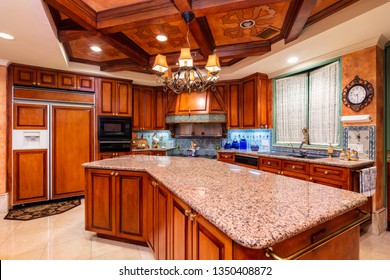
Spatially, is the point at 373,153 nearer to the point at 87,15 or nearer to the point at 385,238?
the point at 385,238

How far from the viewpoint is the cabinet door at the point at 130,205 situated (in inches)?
79.4

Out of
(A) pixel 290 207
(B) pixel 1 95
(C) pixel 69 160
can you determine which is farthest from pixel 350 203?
(B) pixel 1 95

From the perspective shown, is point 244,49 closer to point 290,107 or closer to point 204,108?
point 290,107

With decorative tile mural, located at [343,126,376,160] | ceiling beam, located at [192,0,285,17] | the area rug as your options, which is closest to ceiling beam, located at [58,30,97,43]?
ceiling beam, located at [192,0,285,17]

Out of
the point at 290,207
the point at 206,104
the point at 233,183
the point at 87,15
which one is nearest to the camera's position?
the point at 290,207

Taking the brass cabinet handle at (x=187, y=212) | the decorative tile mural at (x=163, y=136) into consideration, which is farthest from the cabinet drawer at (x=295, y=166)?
the decorative tile mural at (x=163, y=136)

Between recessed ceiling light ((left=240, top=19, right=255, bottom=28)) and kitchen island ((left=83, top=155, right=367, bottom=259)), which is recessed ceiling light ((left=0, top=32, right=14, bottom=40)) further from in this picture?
recessed ceiling light ((left=240, top=19, right=255, bottom=28))

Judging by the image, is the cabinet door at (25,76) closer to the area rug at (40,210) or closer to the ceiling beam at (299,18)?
the area rug at (40,210)

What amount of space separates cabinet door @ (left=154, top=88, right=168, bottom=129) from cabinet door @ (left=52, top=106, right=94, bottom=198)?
1.47m

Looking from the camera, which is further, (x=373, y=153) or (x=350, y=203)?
(x=373, y=153)

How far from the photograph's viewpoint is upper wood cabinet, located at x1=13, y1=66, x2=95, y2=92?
3.26 meters

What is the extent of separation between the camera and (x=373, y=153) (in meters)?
2.50
